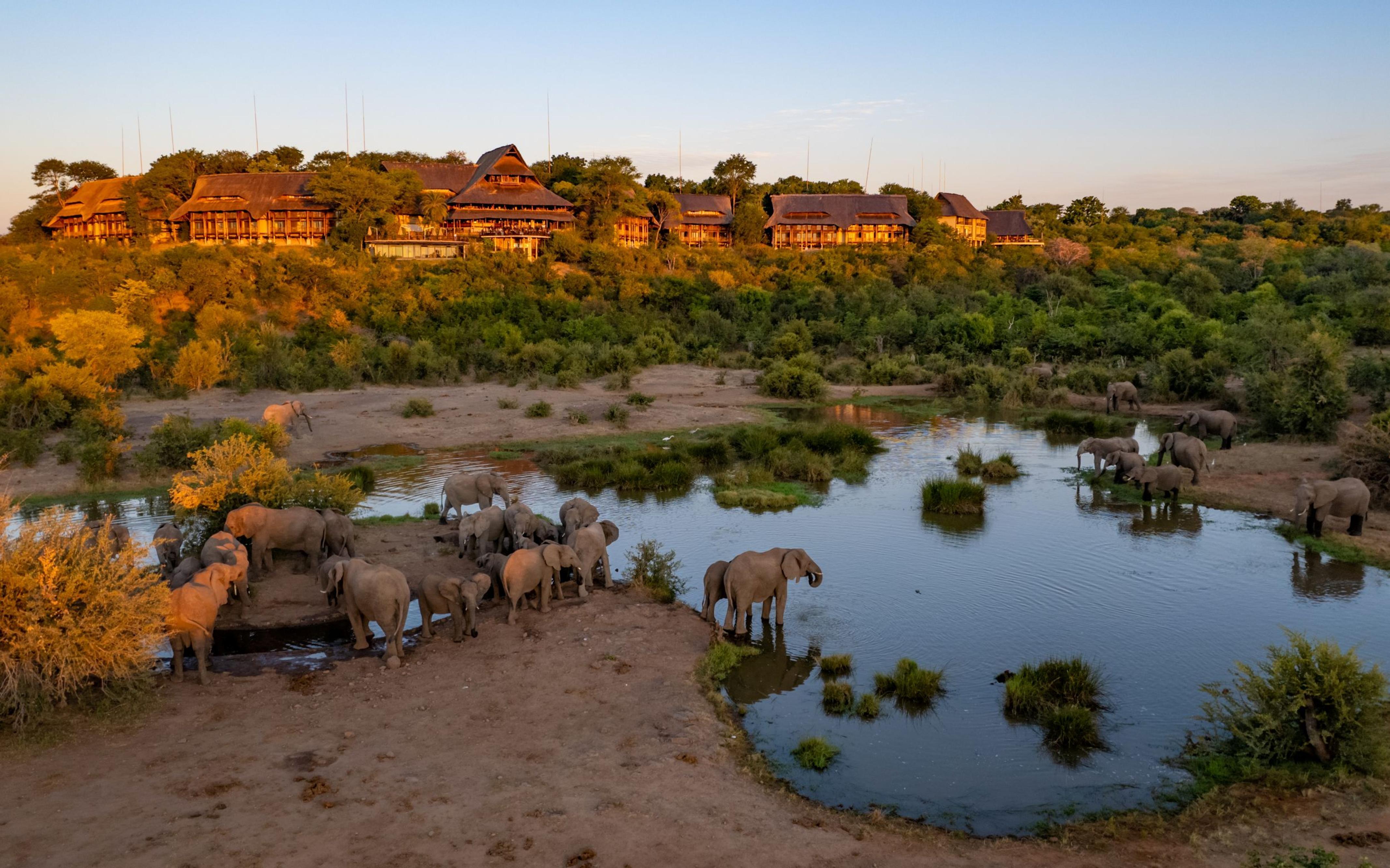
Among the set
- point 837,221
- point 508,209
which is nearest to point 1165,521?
point 508,209

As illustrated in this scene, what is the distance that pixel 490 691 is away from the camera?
981 cm

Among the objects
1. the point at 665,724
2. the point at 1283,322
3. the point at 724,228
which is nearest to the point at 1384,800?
the point at 665,724

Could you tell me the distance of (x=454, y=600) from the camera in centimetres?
1125

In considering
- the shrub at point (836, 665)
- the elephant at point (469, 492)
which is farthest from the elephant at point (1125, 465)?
the elephant at point (469, 492)

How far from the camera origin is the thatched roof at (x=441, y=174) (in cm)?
6788

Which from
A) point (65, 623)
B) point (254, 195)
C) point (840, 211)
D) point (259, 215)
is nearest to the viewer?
point (65, 623)

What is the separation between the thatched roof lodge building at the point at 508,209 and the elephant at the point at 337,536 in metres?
50.2

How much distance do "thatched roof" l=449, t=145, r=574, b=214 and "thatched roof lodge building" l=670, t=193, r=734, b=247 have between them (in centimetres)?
1068

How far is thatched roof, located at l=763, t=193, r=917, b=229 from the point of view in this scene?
76625 millimetres

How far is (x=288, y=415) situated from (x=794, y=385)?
1765cm

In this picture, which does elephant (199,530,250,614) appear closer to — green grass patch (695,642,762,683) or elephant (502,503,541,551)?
elephant (502,503,541,551)

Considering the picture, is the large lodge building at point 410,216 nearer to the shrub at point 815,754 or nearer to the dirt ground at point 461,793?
the dirt ground at point 461,793

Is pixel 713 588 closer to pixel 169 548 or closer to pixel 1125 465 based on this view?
pixel 169 548

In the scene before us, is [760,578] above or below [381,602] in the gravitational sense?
below
